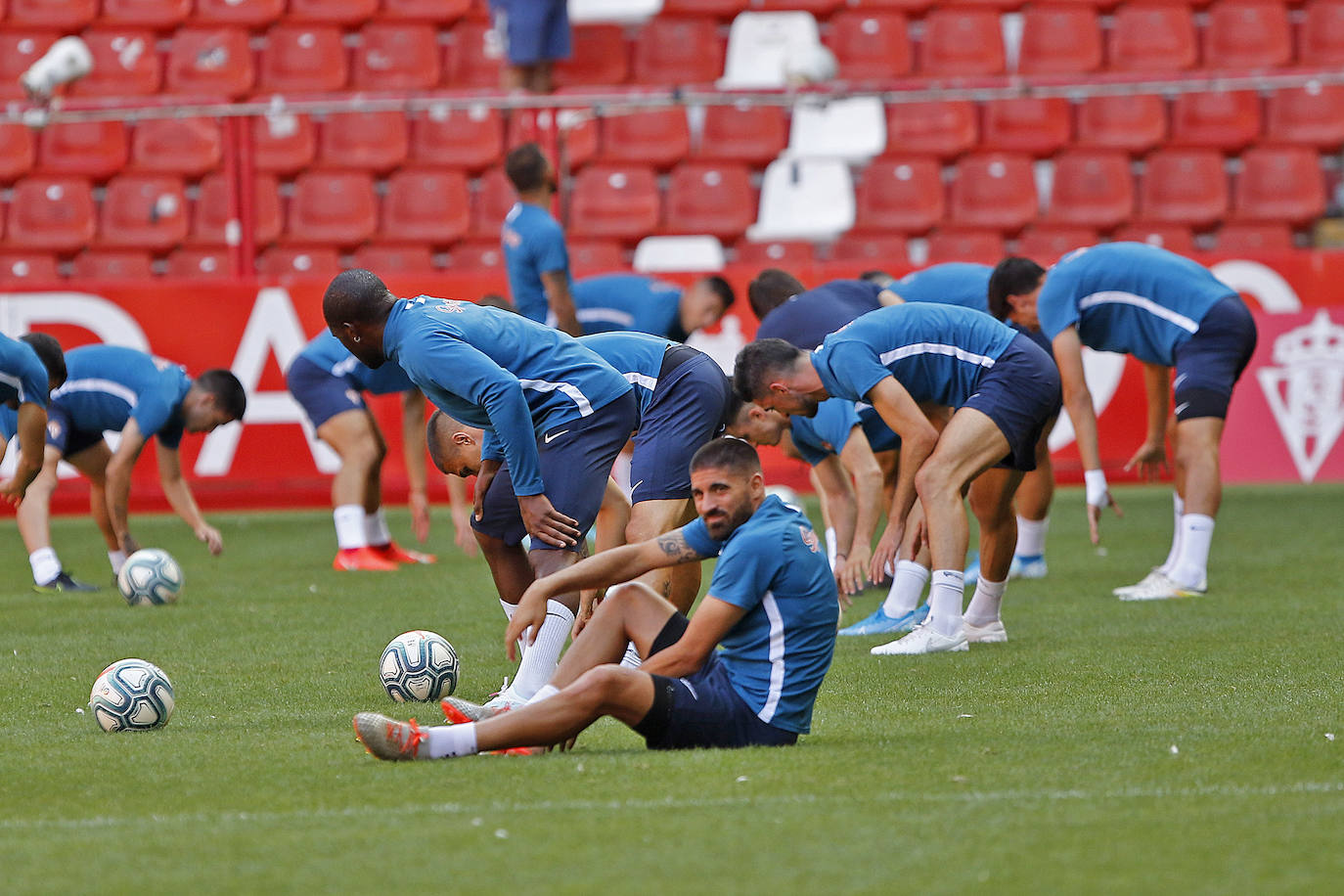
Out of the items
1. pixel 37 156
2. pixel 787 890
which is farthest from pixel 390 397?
pixel 787 890

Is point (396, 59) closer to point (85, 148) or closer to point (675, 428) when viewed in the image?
point (85, 148)

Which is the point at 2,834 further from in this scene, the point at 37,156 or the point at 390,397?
the point at 37,156

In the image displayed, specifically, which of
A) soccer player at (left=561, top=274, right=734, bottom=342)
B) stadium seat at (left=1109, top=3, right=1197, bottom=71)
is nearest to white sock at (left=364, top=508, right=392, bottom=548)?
soccer player at (left=561, top=274, right=734, bottom=342)

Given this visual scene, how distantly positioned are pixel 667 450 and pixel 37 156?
12.1 meters

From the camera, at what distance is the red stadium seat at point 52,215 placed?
52.7 ft

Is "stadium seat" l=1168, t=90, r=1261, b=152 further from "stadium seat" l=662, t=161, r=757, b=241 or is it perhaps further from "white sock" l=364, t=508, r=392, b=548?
"white sock" l=364, t=508, r=392, b=548

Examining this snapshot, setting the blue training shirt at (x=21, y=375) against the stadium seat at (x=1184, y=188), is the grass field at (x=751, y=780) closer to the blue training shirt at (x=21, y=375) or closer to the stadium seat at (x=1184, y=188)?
the blue training shirt at (x=21, y=375)

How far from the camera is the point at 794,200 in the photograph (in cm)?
1599

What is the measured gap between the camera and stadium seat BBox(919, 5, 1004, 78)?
1708 cm

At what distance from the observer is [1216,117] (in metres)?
16.8

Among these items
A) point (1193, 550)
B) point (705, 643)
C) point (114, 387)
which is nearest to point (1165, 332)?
point (1193, 550)

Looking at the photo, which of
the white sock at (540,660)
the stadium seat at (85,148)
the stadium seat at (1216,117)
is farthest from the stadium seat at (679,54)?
the white sock at (540,660)

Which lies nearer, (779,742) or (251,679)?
(779,742)

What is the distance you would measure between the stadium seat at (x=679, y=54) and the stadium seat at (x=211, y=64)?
3.86 m
